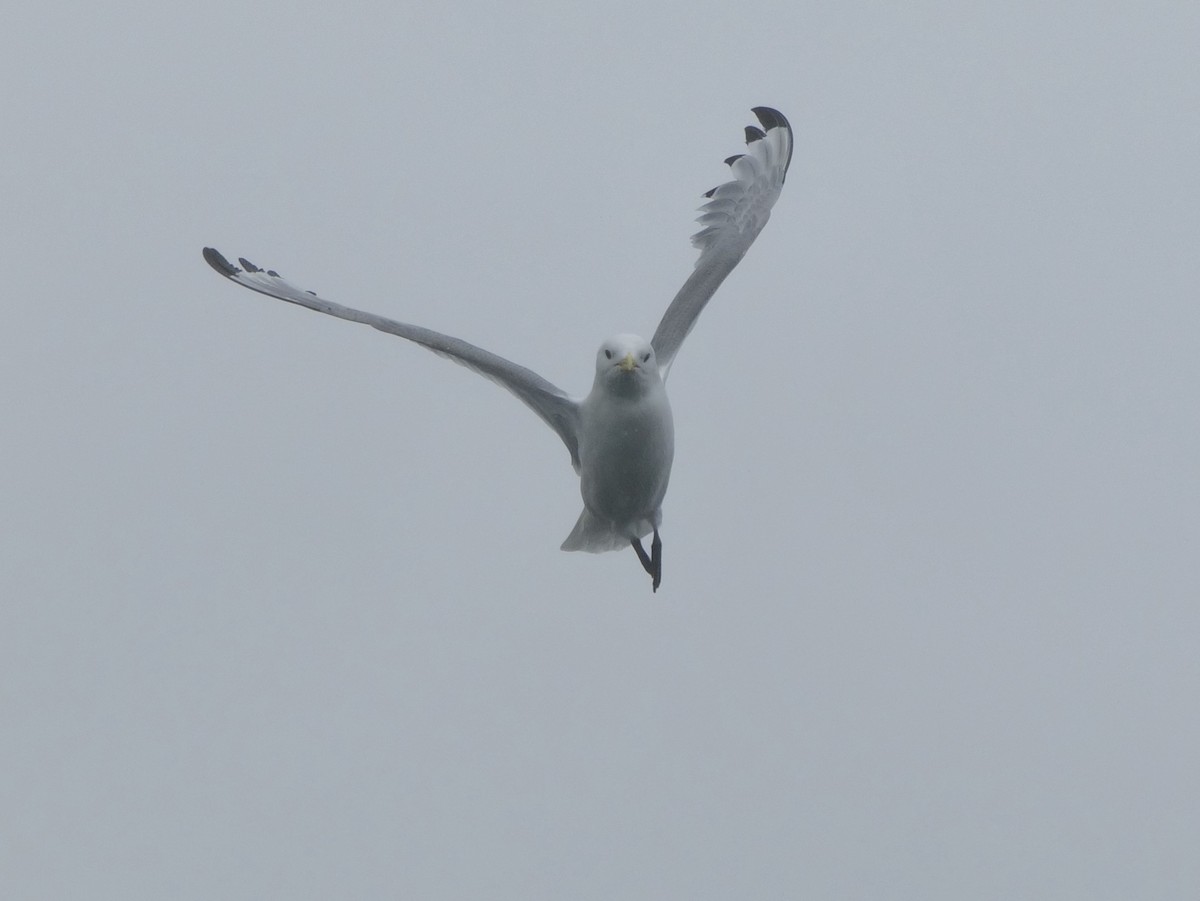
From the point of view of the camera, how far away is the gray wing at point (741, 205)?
624 inches

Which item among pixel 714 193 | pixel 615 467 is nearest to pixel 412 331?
pixel 615 467

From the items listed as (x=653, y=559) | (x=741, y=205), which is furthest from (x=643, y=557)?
(x=741, y=205)

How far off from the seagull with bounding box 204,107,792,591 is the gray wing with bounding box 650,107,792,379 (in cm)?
1

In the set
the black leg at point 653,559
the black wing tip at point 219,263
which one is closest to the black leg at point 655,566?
the black leg at point 653,559

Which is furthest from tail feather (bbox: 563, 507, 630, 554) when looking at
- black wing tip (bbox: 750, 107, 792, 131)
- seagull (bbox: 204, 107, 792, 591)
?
black wing tip (bbox: 750, 107, 792, 131)

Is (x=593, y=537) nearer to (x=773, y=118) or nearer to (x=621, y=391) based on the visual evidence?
(x=621, y=391)

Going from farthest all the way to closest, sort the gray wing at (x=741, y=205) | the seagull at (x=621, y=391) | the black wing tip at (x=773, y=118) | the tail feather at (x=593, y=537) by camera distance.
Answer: the black wing tip at (x=773, y=118), the gray wing at (x=741, y=205), the tail feather at (x=593, y=537), the seagull at (x=621, y=391)

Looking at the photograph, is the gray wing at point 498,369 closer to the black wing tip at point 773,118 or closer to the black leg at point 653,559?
the black leg at point 653,559

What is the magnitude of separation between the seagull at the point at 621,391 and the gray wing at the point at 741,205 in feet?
0.04

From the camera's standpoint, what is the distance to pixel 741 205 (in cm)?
1728

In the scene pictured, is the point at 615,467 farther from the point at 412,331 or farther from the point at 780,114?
the point at 780,114

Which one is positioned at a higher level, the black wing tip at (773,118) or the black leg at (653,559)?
the black wing tip at (773,118)

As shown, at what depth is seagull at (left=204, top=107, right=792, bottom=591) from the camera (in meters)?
13.2

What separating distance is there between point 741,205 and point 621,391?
4682mm
